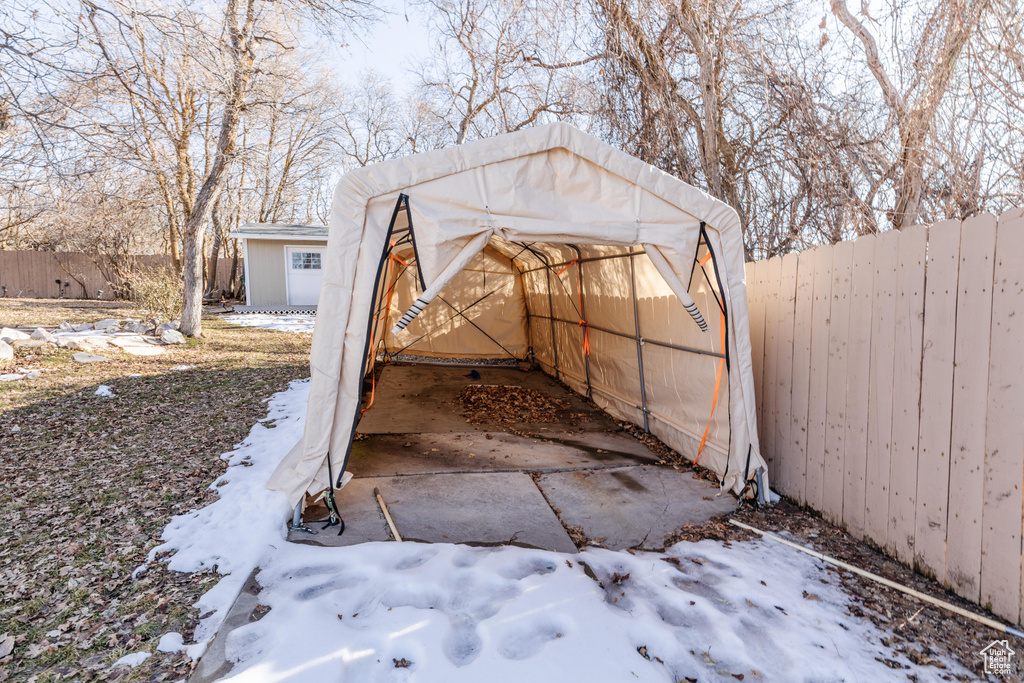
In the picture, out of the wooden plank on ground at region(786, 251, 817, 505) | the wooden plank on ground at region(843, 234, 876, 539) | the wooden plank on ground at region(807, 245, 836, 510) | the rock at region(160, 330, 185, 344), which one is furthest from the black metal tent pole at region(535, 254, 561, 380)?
the rock at region(160, 330, 185, 344)

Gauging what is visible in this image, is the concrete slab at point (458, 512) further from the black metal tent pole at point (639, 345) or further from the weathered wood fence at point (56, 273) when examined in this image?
the weathered wood fence at point (56, 273)

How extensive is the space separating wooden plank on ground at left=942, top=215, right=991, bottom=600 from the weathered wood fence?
73.6 ft

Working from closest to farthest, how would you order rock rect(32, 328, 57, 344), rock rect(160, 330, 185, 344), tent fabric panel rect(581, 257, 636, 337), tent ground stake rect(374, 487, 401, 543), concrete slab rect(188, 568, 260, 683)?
concrete slab rect(188, 568, 260, 683) < tent ground stake rect(374, 487, 401, 543) < tent fabric panel rect(581, 257, 636, 337) < rock rect(32, 328, 57, 344) < rock rect(160, 330, 185, 344)

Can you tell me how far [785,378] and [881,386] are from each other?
874 millimetres

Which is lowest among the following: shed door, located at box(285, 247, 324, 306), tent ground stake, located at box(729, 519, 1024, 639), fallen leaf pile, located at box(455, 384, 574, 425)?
tent ground stake, located at box(729, 519, 1024, 639)

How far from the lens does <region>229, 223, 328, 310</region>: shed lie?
16359 mm

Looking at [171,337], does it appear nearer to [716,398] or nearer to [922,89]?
[716,398]

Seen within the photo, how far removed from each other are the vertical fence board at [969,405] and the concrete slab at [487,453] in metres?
2.30

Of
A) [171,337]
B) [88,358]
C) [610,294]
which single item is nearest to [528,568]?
[610,294]

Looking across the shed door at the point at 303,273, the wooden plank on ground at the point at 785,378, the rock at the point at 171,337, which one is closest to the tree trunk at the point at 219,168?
the rock at the point at 171,337

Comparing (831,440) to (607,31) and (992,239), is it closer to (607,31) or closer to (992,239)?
(992,239)

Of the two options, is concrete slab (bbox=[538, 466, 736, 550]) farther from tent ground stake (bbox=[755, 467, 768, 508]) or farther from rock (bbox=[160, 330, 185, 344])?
rock (bbox=[160, 330, 185, 344])

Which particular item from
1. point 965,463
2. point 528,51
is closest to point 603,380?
point 965,463

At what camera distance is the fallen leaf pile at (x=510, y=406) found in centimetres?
613
